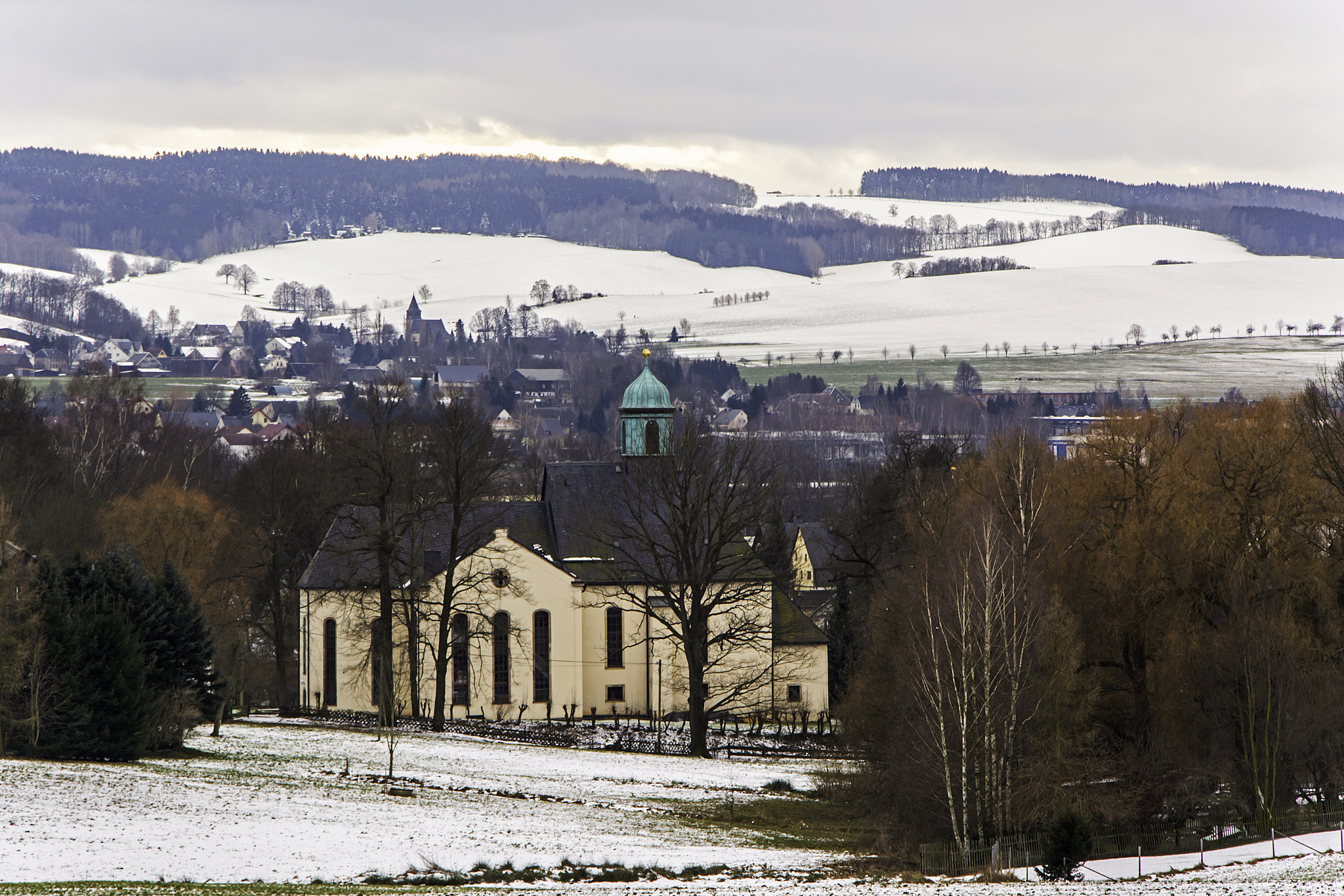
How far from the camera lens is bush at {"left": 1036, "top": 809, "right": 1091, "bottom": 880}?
27.8 meters

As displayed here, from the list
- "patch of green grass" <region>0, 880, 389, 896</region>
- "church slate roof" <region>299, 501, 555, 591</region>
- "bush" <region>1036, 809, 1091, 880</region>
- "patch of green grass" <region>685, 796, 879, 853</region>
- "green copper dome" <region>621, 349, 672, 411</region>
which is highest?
"green copper dome" <region>621, 349, 672, 411</region>

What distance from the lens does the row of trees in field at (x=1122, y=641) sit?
107ft

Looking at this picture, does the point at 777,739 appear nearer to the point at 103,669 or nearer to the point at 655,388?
the point at 655,388

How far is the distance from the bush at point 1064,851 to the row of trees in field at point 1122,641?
303 cm

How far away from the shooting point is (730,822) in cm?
3472

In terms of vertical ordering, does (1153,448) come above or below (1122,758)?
above

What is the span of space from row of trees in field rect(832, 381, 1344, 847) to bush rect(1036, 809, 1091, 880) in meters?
3.03

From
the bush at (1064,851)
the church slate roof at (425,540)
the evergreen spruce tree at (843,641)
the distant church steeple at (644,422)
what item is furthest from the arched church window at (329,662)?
the bush at (1064,851)

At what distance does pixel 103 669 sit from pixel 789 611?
32.0 metres

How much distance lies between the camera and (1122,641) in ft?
130

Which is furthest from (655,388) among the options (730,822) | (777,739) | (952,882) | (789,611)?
(952,882)

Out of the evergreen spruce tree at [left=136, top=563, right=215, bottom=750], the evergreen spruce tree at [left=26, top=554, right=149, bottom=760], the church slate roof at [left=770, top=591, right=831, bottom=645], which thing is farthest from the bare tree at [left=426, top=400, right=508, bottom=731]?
the evergreen spruce tree at [left=26, top=554, right=149, bottom=760]

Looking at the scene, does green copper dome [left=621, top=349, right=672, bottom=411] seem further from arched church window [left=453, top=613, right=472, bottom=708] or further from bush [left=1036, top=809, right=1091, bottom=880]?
bush [left=1036, top=809, right=1091, bottom=880]

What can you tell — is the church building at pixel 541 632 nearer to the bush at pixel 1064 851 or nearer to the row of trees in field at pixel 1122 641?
the row of trees in field at pixel 1122 641
